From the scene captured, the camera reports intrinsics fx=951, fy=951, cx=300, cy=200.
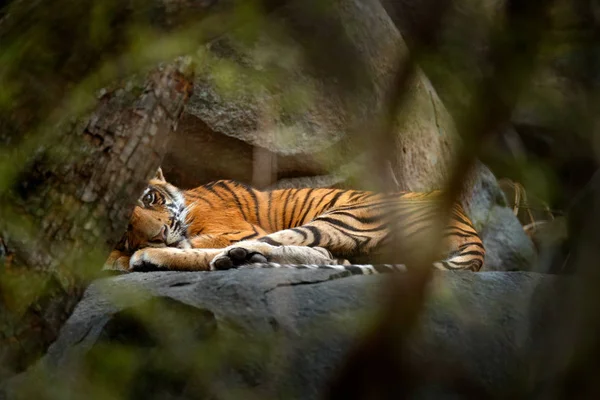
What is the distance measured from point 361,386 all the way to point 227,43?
4.29m

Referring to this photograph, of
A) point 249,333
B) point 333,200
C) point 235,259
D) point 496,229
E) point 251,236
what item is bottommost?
point 249,333

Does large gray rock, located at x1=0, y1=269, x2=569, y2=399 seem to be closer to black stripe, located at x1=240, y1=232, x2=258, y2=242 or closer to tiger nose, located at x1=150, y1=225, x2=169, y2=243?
tiger nose, located at x1=150, y1=225, x2=169, y2=243

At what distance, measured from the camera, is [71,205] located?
2131mm

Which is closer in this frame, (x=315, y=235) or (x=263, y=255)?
(x=263, y=255)

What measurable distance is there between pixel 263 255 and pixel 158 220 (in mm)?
783

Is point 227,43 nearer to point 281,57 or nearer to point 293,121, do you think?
point 281,57

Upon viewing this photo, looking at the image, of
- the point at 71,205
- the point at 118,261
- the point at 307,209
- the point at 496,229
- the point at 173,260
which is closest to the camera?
the point at 71,205

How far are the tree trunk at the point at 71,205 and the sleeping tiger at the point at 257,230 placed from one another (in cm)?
206

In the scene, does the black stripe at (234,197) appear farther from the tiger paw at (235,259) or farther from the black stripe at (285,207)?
the tiger paw at (235,259)

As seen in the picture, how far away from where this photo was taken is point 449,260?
4875 millimetres

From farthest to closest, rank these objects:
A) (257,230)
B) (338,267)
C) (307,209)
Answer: (307,209) < (257,230) < (338,267)

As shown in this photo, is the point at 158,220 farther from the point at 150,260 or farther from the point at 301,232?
the point at 301,232

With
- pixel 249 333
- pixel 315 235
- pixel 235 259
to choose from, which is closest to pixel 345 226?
pixel 315 235

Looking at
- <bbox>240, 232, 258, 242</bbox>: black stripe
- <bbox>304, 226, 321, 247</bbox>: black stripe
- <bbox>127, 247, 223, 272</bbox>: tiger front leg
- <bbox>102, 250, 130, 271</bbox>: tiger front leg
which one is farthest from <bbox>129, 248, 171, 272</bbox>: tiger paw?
<bbox>304, 226, 321, 247</bbox>: black stripe
